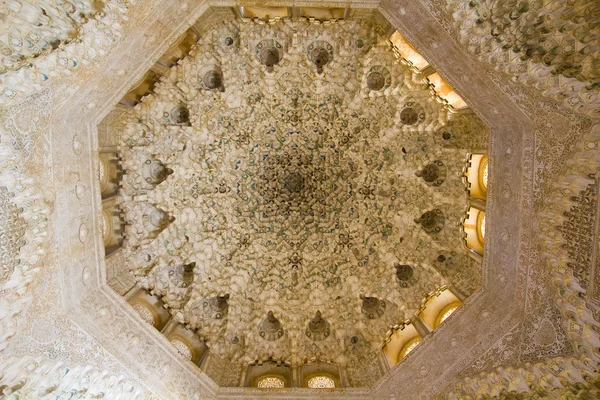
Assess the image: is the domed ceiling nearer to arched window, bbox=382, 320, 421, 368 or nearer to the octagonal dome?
the octagonal dome

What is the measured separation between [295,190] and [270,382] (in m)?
3.98

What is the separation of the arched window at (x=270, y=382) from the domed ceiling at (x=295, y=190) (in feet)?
1.31

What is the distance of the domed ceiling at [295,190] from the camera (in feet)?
26.0

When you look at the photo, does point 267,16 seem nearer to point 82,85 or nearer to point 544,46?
point 82,85

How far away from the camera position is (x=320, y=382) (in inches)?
307

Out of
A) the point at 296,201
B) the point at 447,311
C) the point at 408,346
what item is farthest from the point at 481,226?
the point at 296,201

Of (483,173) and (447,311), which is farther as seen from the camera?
(447,311)

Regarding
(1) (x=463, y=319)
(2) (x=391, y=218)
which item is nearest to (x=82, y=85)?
(2) (x=391, y=218)

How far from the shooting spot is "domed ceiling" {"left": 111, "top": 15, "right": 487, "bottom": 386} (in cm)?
791

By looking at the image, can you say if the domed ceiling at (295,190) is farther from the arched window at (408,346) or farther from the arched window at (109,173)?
the arched window at (408,346)

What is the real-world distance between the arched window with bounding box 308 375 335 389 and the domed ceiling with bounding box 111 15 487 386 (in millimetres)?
393

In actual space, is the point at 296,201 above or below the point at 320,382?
above

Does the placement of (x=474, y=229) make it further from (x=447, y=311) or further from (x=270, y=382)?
(x=270, y=382)

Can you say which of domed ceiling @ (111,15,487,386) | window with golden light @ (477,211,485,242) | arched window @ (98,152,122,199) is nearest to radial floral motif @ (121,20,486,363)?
domed ceiling @ (111,15,487,386)
